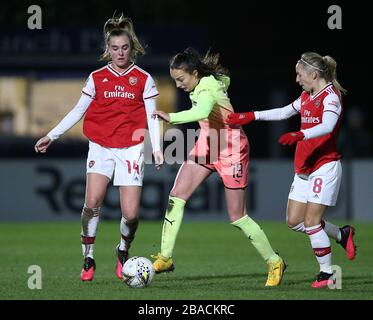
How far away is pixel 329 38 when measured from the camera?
33.4m

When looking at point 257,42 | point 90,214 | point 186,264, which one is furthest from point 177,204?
point 257,42

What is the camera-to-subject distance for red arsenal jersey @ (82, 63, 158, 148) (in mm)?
10398

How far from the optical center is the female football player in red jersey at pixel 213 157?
1034cm

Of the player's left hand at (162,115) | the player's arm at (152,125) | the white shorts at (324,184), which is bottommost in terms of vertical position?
the white shorts at (324,184)

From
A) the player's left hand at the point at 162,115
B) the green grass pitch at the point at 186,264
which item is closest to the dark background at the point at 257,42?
the green grass pitch at the point at 186,264

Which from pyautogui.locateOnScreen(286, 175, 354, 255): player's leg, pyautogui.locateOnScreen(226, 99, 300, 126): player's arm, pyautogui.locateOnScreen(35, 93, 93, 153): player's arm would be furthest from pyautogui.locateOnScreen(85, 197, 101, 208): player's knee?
pyautogui.locateOnScreen(286, 175, 354, 255): player's leg

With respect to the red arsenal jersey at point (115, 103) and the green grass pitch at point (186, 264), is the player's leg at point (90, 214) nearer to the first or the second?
the green grass pitch at point (186, 264)

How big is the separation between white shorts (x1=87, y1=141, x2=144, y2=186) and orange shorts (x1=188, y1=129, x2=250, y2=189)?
0.62 meters

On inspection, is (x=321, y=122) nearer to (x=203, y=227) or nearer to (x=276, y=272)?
(x=276, y=272)

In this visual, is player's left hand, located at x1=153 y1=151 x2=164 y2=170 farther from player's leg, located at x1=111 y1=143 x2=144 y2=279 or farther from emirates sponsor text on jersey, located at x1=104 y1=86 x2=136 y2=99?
emirates sponsor text on jersey, located at x1=104 y1=86 x2=136 y2=99

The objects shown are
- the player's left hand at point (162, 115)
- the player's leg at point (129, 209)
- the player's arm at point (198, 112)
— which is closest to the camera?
the player's left hand at point (162, 115)

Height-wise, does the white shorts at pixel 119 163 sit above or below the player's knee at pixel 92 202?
above

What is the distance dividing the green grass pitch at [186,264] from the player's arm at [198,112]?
1.44 metres
